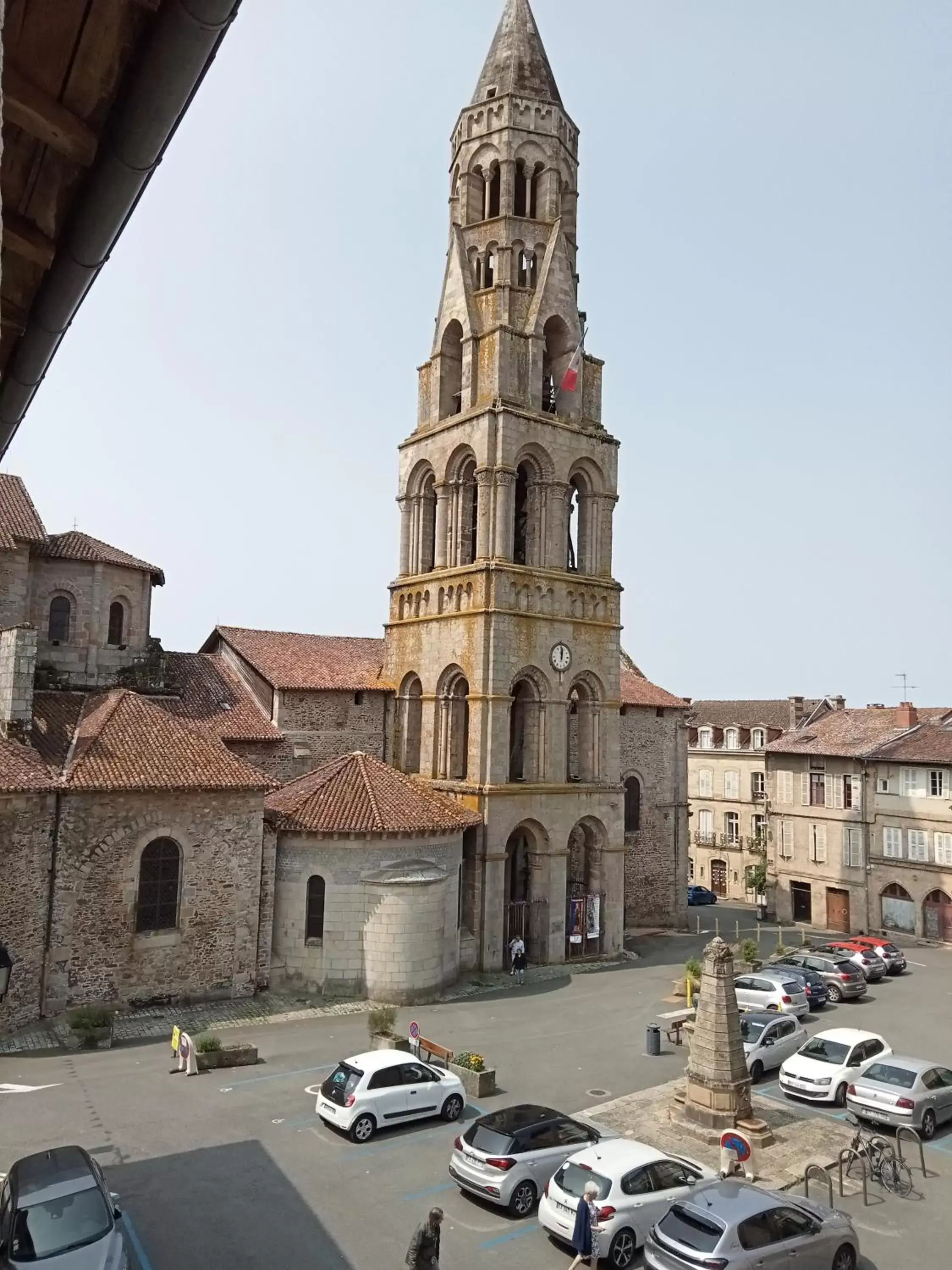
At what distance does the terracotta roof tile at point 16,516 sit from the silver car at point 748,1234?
2558 cm

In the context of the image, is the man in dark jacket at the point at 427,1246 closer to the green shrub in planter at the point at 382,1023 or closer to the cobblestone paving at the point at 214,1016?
the green shrub in planter at the point at 382,1023

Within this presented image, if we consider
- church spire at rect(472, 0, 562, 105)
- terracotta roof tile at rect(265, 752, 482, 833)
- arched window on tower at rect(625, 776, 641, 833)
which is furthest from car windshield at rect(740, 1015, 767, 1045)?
church spire at rect(472, 0, 562, 105)

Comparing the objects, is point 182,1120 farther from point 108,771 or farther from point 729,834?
point 729,834

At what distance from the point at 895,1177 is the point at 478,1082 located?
7.67 m

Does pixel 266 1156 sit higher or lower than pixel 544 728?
lower

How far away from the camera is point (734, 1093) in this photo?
16719 millimetres

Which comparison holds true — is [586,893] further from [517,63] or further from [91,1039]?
[517,63]

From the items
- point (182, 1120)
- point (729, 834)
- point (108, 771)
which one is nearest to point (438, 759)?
point (108, 771)

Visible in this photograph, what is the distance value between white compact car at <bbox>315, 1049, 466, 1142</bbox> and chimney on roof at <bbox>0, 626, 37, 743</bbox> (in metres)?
12.8

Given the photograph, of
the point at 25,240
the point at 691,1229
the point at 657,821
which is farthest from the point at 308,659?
the point at 25,240

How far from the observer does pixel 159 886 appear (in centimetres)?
2380

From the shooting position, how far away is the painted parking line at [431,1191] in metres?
13.9

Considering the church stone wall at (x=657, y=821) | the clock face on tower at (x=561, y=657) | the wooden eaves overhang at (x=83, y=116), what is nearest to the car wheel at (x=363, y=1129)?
the wooden eaves overhang at (x=83, y=116)

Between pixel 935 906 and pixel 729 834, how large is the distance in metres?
15.5
